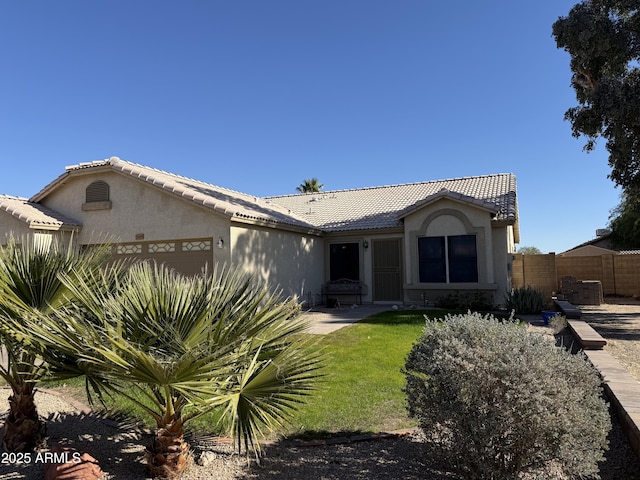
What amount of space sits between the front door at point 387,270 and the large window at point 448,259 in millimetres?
1164

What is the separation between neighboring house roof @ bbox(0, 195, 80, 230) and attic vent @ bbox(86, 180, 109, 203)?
1186mm

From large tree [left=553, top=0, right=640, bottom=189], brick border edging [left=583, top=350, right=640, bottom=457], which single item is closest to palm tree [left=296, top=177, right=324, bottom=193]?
large tree [left=553, top=0, right=640, bottom=189]

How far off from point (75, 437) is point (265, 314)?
10.6ft

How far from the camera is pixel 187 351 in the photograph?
3283 millimetres

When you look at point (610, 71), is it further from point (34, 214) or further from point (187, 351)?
point (34, 214)

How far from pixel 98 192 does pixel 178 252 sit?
4414 millimetres

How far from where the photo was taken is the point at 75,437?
5.07 m

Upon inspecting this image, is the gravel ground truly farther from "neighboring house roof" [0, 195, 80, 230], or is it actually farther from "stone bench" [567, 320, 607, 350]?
"neighboring house roof" [0, 195, 80, 230]

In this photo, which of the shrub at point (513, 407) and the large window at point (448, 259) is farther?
the large window at point (448, 259)

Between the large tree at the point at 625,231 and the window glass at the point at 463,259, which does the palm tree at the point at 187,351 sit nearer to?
the window glass at the point at 463,259

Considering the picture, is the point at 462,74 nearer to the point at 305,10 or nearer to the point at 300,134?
the point at 305,10

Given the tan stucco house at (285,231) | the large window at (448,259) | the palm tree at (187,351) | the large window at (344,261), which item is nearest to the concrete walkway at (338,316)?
the tan stucco house at (285,231)

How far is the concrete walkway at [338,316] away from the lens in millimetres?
12500

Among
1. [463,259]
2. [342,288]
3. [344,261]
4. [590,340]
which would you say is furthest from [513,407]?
[344,261]
